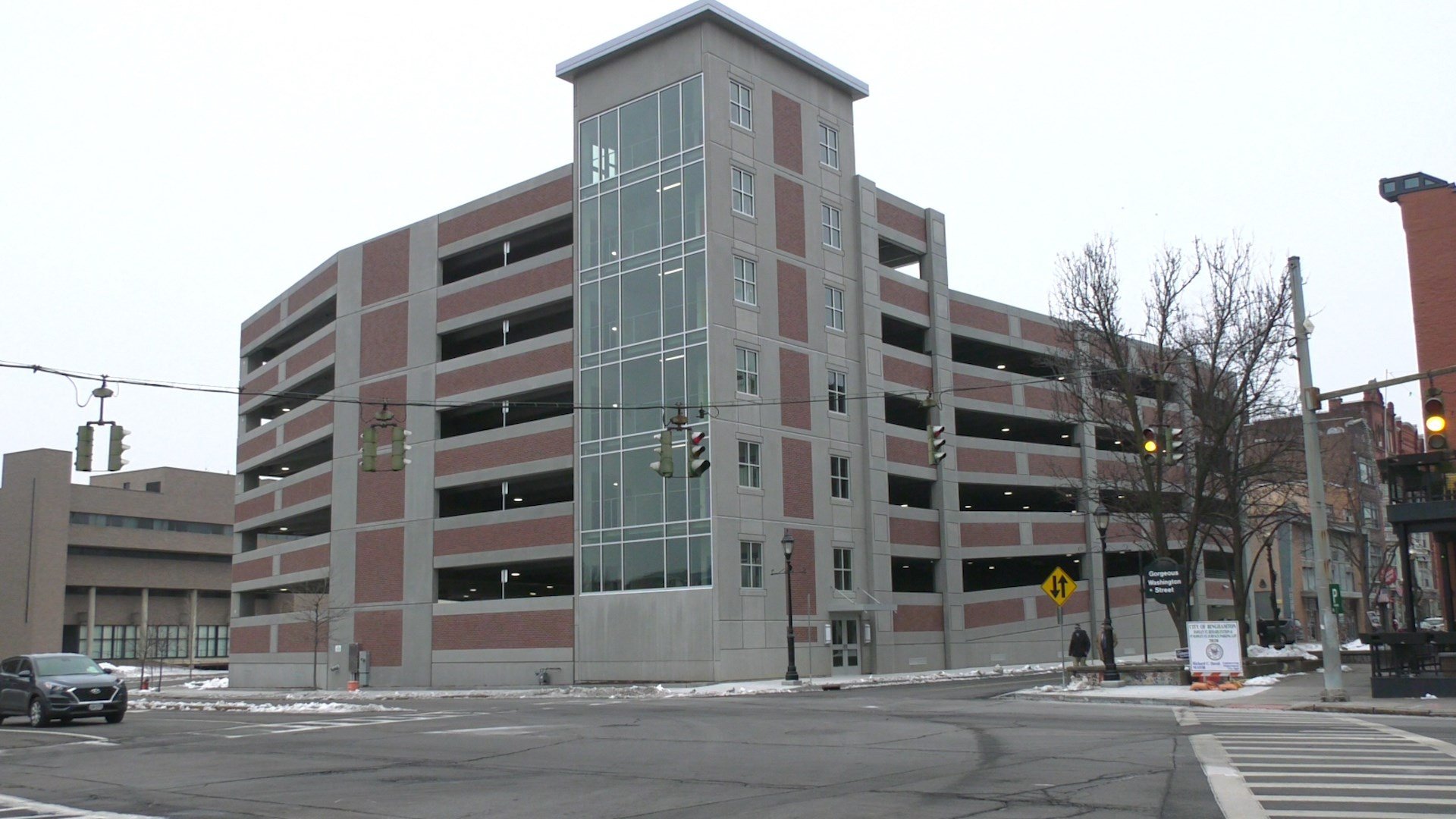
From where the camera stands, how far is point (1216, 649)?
29453mm

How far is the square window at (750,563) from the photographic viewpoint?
4688 centimetres

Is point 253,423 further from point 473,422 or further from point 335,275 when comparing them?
point 473,422

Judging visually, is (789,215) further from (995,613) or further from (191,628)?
(191,628)

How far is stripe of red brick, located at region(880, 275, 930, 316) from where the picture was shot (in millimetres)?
57156

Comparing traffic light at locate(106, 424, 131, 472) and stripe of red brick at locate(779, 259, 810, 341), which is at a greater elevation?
stripe of red brick at locate(779, 259, 810, 341)

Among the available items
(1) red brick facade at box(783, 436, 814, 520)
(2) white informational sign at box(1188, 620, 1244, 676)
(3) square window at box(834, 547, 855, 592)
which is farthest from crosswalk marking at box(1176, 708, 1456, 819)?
(3) square window at box(834, 547, 855, 592)

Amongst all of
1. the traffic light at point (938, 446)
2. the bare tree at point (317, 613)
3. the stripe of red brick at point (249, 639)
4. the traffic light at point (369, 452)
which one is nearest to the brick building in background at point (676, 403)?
the bare tree at point (317, 613)

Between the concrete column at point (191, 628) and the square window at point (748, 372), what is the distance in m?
77.2

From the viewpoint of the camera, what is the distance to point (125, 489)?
4139 inches

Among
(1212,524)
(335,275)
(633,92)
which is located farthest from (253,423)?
(1212,524)

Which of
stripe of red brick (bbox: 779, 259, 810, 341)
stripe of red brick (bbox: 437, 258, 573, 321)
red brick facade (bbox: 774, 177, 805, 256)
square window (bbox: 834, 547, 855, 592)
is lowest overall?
square window (bbox: 834, 547, 855, 592)

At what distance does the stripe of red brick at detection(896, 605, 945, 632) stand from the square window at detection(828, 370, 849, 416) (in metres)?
9.30

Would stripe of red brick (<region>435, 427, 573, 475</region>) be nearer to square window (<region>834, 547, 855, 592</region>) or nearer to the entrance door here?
square window (<region>834, 547, 855, 592</region>)

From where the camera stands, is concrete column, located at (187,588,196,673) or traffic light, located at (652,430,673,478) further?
concrete column, located at (187,588,196,673)
